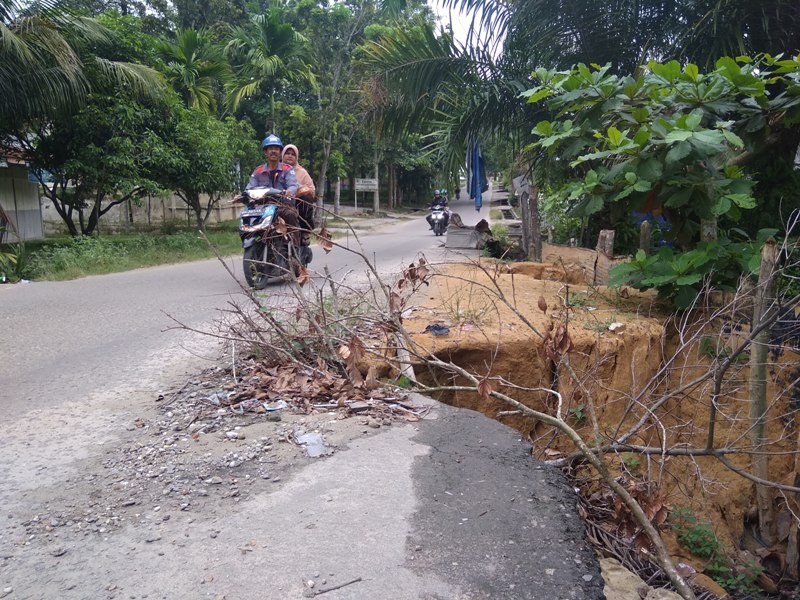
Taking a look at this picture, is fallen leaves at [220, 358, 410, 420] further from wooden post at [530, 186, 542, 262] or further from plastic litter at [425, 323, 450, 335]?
wooden post at [530, 186, 542, 262]

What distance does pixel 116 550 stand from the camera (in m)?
2.39

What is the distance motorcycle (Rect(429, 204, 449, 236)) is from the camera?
21438mm

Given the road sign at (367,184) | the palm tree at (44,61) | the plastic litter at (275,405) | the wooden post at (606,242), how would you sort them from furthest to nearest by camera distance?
the road sign at (367,184)
the palm tree at (44,61)
the wooden post at (606,242)
the plastic litter at (275,405)

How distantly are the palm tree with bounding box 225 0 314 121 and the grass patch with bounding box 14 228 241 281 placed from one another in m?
5.52

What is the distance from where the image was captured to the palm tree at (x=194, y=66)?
1730cm

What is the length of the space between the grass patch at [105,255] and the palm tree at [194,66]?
16.7 ft

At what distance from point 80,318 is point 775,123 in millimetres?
6430

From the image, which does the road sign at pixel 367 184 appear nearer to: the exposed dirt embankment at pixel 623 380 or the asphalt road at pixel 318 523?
the exposed dirt embankment at pixel 623 380

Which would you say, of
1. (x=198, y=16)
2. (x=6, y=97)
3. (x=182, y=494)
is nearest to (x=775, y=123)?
(x=182, y=494)

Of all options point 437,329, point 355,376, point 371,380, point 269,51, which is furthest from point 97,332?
point 269,51

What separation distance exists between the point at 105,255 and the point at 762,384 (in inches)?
393

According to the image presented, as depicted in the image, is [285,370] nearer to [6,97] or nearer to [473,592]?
[473,592]

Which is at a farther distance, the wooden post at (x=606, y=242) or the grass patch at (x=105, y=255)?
the grass patch at (x=105, y=255)

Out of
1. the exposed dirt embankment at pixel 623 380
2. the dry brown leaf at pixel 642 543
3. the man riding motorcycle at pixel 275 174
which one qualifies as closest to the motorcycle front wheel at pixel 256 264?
the man riding motorcycle at pixel 275 174
